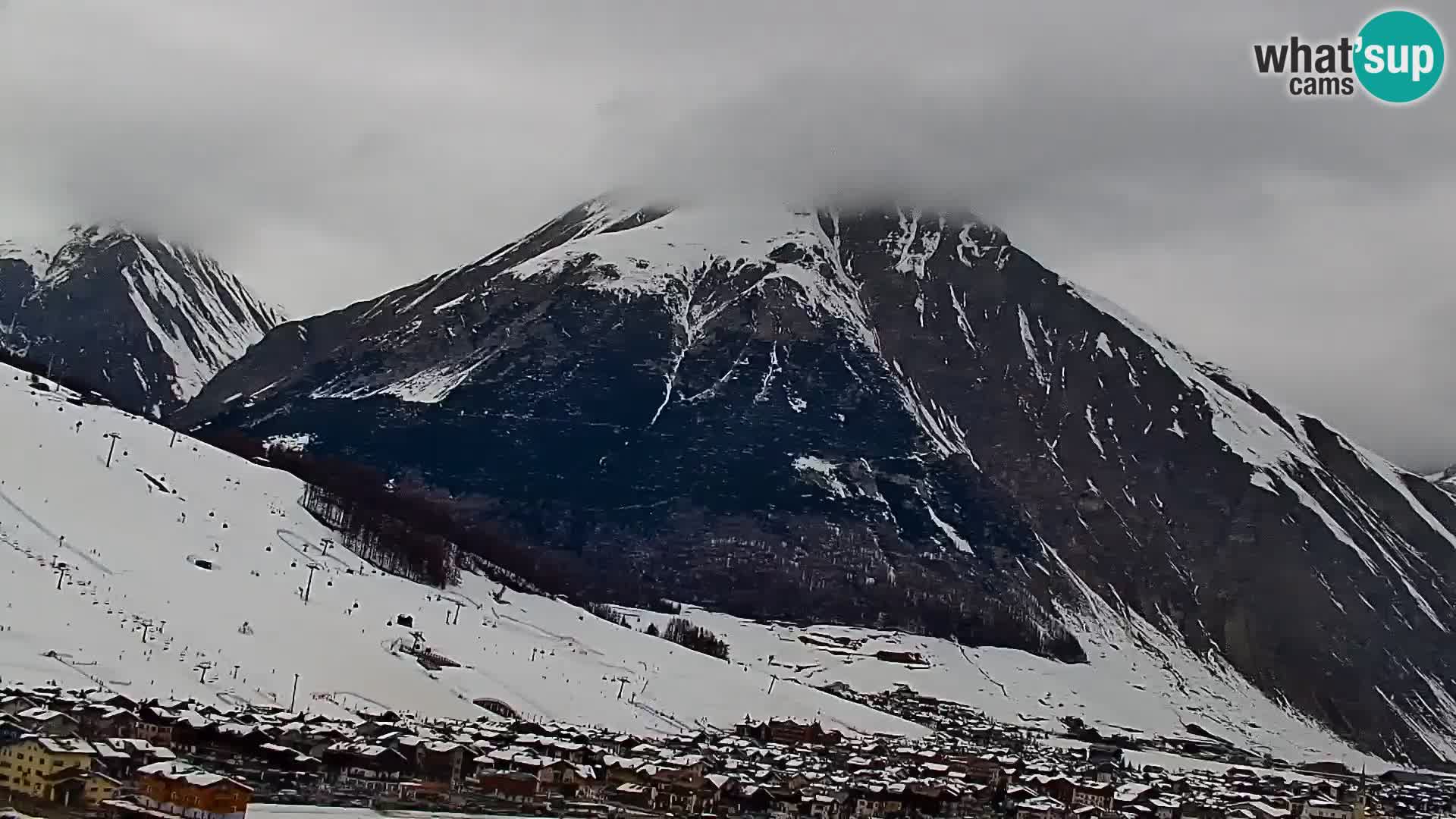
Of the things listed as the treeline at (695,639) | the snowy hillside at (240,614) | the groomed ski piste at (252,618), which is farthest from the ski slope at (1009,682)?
the snowy hillside at (240,614)

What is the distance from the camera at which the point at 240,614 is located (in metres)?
93.0

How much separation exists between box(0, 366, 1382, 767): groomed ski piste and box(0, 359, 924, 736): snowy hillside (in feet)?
0.63

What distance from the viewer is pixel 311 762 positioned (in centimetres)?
6519

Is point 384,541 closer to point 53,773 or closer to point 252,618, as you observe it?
point 252,618

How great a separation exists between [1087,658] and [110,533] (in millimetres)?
134754

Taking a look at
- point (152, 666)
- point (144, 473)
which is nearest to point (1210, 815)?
point (152, 666)

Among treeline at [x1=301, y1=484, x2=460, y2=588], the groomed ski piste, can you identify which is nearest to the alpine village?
the groomed ski piste

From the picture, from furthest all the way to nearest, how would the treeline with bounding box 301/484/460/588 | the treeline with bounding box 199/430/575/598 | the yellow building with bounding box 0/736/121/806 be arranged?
the treeline with bounding box 199/430/575/598, the treeline with bounding box 301/484/460/588, the yellow building with bounding box 0/736/121/806

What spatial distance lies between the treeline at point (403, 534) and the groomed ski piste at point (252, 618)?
371cm

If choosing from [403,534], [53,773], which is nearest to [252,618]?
[53,773]

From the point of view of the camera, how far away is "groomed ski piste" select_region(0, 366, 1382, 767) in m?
80.7

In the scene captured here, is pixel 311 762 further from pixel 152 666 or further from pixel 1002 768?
pixel 1002 768

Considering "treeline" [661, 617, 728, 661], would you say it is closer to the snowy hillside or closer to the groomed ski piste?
the groomed ski piste

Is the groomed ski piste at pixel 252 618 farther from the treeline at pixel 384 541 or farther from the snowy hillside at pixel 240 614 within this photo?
the treeline at pixel 384 541
